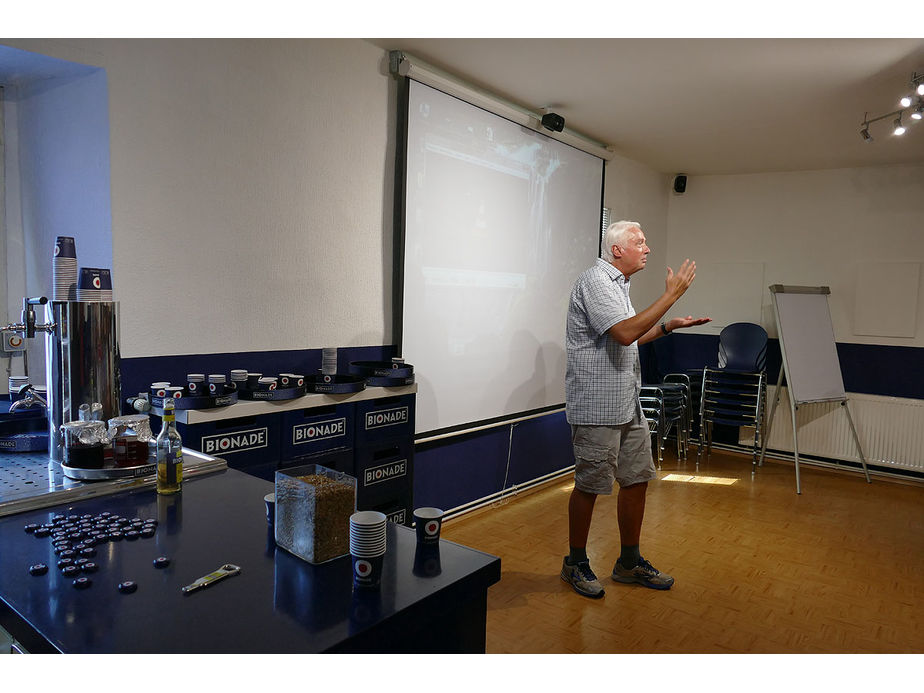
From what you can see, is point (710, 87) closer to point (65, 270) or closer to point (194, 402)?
point (194, 402)

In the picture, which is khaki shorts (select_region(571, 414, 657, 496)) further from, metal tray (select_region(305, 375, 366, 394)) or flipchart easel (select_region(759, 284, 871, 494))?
flipchart easel (select_region(759, 284, 871, 494))

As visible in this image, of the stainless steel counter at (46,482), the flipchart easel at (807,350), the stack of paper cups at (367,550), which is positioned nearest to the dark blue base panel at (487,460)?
the flipchart easel at (807,350)

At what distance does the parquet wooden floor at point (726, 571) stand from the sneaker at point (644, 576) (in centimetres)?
3

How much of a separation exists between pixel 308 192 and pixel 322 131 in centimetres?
28

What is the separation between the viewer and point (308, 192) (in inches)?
112

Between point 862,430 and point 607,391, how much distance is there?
3747 millimetres

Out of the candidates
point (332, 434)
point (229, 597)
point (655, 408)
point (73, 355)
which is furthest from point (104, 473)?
point (655, 408)

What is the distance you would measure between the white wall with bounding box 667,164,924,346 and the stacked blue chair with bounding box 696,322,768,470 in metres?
0.35

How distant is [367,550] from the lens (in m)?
1.09

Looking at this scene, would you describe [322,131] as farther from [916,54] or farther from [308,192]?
[916,54]

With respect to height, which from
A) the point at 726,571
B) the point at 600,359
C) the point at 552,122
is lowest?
the point at 726,571

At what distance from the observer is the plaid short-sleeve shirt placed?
8.74ft

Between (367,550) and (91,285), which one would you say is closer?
(367,550)
